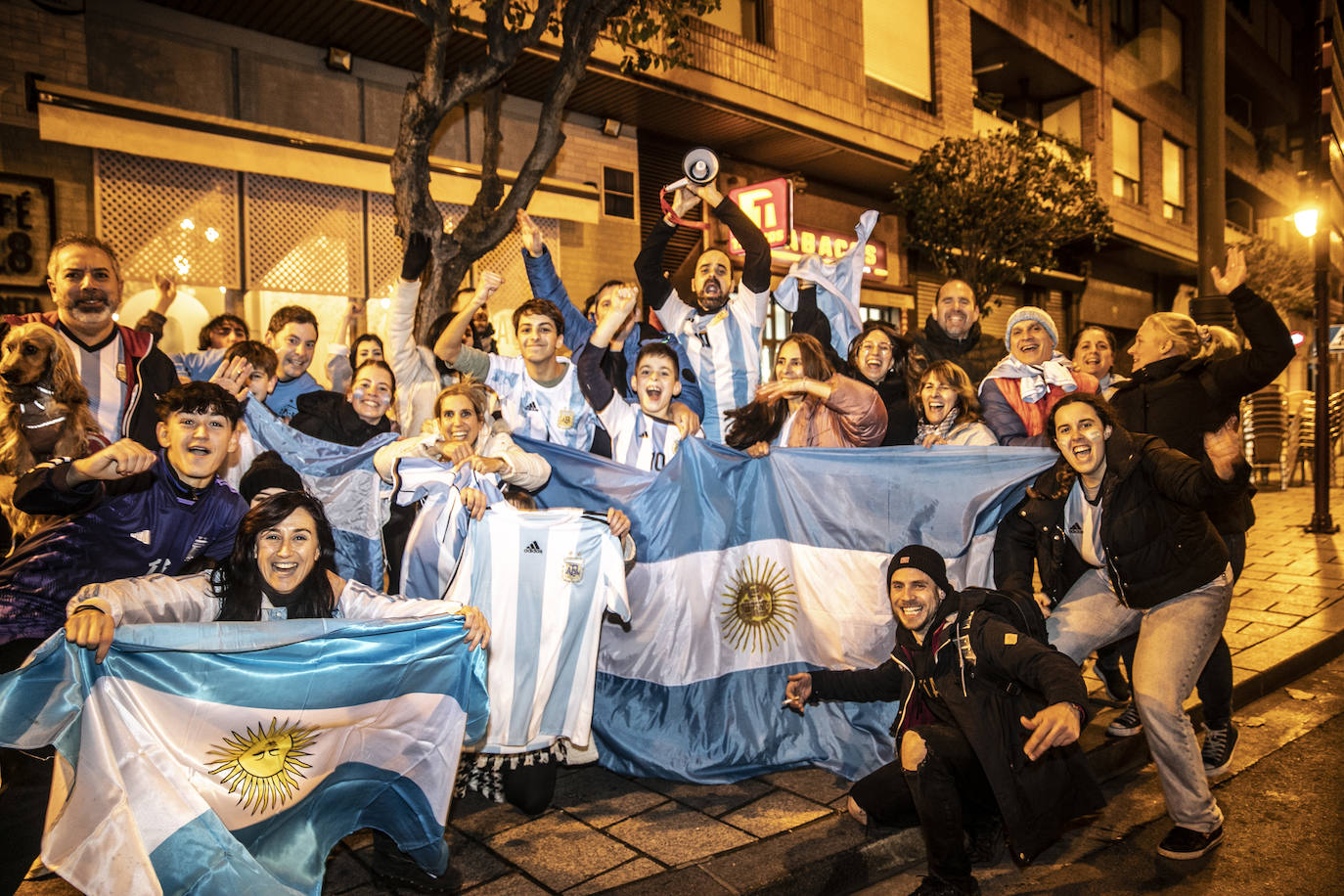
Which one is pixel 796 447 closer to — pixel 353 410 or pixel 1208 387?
pixel 1208 387

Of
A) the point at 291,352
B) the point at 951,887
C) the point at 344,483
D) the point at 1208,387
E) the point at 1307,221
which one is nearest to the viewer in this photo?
the point at 951,887

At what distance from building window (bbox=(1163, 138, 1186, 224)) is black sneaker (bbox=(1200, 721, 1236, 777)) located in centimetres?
2424

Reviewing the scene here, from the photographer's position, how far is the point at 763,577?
4738 millimetres

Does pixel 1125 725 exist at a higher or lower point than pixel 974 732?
lower

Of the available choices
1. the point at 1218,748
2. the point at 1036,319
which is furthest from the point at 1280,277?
the point at 1218,748

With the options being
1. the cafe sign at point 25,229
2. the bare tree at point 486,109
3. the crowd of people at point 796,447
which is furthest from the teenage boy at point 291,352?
the cafe sign at point 25,229

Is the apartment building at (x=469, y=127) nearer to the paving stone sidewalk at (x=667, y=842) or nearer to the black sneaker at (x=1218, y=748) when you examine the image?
the paving stone sidewalk at (x=667, y=842)

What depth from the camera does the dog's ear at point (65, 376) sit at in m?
3.45

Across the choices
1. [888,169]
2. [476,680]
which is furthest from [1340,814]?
[888,169]

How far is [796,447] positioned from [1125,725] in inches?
90.7

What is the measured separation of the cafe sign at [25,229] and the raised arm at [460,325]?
5.33m

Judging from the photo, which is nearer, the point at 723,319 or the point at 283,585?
the point at 283,585

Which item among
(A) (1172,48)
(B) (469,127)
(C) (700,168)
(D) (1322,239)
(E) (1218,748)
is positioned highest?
(A) (1172,48)

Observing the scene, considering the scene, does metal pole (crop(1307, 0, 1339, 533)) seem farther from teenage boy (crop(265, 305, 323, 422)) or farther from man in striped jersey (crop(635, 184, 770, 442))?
teenage boy (crop(265, 305, 323, 422))
